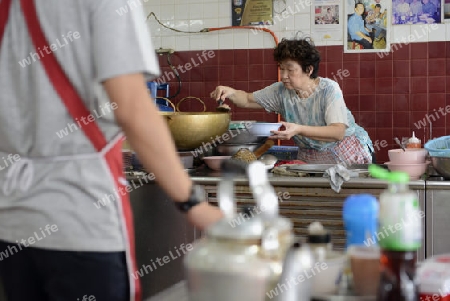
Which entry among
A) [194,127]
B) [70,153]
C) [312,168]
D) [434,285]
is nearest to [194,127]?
[194,127]

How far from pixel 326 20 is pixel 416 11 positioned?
74 centimetres

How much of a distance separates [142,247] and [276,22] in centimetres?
294

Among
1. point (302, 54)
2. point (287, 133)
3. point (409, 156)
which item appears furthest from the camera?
point (302, 54)

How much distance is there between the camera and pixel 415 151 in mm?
3152

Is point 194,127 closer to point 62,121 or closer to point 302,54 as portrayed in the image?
point 302,54

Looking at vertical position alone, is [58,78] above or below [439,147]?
above

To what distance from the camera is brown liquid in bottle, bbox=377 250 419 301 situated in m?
1.20

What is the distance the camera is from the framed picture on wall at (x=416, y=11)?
530 centimetres

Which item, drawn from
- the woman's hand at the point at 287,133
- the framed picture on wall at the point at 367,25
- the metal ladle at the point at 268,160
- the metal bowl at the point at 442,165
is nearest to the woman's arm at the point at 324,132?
the woman's hand at the point at 287,133

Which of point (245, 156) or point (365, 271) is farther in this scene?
point (245, 156)

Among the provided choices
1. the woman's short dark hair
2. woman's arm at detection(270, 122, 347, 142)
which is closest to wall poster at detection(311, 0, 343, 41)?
the woman's short dark hair

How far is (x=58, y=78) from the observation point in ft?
4.86

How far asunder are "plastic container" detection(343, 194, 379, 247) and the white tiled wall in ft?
13.7

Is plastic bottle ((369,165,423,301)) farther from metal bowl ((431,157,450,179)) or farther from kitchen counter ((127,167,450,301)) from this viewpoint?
metal bowl ((431,157,450,179))
